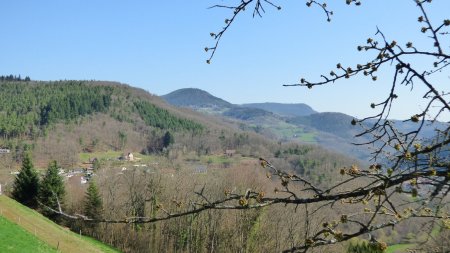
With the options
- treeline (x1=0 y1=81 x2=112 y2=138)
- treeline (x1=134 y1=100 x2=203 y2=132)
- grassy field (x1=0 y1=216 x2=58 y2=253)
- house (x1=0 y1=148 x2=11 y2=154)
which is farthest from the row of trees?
treeline (x1=134 y1=100 x2=203 y2=132)

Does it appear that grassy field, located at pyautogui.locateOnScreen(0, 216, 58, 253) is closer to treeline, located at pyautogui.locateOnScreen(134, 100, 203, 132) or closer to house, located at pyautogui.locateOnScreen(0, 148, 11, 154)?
house, located at pyautogui.locateOnScreen(0, 148, 11, 154)

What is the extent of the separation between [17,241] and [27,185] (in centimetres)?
1563

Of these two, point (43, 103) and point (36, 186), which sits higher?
point (43, 103)

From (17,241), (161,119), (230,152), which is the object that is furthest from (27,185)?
(161,119)

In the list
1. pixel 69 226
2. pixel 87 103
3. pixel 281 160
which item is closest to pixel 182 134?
pixel 87 103

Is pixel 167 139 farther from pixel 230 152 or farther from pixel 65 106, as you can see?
pixel 65 106

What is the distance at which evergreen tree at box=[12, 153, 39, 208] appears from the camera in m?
34.7

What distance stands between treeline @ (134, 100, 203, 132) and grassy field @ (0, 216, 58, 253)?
128m

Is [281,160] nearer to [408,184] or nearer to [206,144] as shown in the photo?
[206,144]

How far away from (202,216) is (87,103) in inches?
5120

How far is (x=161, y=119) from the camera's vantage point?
162375 mm

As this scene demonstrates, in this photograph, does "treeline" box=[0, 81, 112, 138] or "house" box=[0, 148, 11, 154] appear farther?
"treeline" box=[0, 81, 112, 138]

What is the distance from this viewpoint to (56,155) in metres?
109

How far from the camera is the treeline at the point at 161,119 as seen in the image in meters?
157
